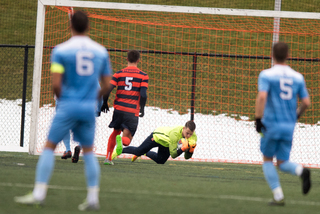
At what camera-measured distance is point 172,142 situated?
7.00 meters

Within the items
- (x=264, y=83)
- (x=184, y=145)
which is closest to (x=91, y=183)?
(x=264, y=83)

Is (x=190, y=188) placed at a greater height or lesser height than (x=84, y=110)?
lesser

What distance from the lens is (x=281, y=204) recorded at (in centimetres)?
407

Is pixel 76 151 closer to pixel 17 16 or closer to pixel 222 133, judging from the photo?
pixel 222 133

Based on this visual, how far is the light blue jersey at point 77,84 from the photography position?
3.49m

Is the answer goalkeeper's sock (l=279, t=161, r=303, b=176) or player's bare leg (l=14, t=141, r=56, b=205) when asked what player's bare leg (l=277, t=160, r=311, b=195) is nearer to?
goalkeeper's sock (l=279, t=161, r=303, b=176)

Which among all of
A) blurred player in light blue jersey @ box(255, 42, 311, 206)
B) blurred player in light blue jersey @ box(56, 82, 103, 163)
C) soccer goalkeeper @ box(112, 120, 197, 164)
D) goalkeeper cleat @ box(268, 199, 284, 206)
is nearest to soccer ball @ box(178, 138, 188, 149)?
soccer goalkeeper @ box(112, 120, 197, 164)

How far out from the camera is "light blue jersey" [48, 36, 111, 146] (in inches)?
137

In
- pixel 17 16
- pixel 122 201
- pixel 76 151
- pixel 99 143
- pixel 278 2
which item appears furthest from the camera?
pixel 17 16

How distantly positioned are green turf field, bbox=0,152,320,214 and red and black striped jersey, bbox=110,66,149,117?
993mm

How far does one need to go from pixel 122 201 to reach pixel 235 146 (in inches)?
337

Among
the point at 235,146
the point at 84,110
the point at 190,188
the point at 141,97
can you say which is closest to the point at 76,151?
the point at 141,97

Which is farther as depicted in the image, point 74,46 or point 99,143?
point 99,143

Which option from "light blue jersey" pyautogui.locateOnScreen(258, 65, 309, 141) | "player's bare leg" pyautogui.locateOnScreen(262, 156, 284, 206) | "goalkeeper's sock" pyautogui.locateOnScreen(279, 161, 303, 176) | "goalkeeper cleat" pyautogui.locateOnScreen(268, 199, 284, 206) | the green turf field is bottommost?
the green turf field
